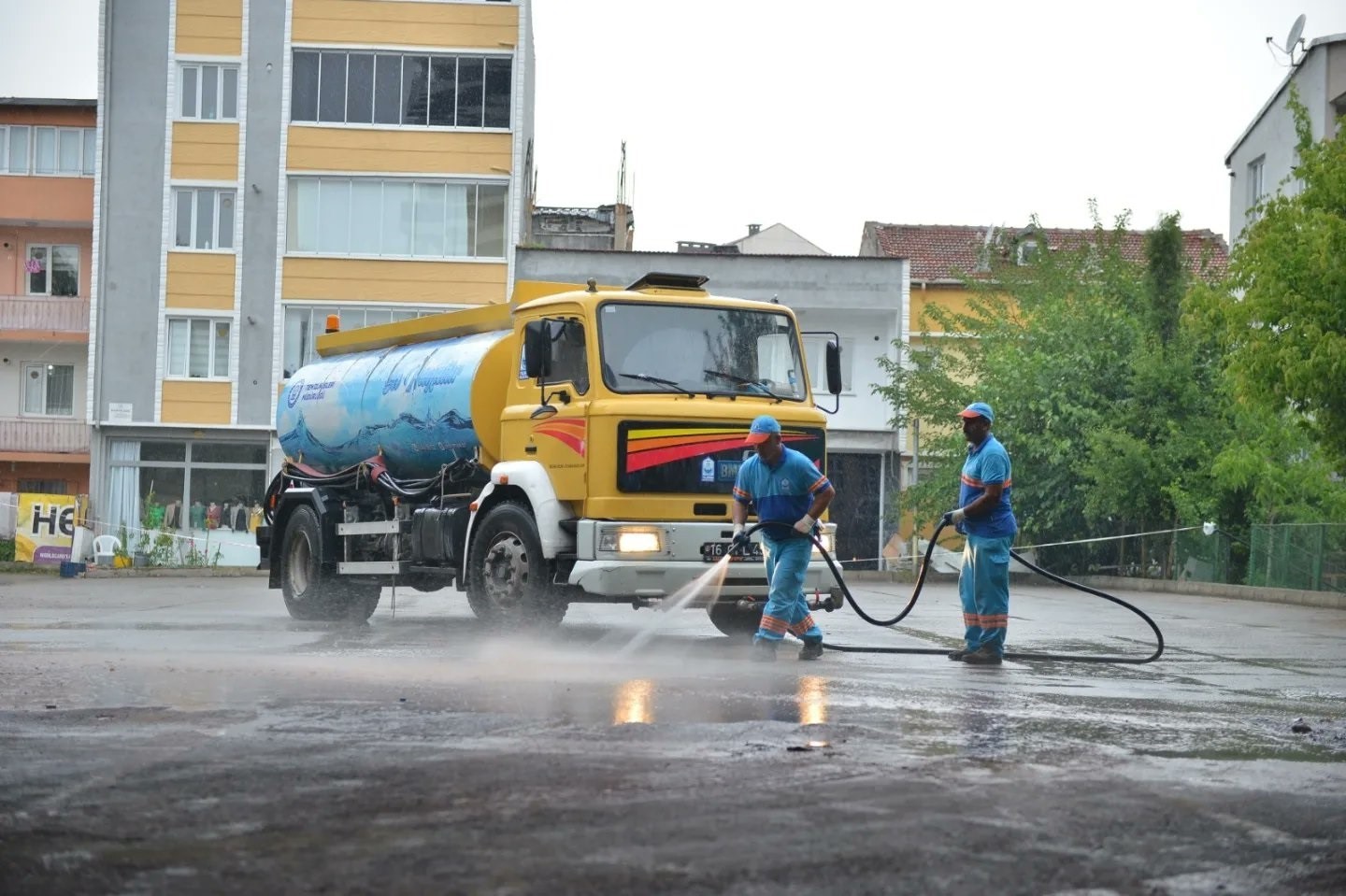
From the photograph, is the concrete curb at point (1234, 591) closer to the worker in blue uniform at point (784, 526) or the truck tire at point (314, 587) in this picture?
the truck tire at point (314, 587)

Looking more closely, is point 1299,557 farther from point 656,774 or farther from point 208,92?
point 208,92

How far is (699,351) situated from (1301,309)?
513 inches

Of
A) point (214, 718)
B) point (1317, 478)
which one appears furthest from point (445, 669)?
point (1317, 478)

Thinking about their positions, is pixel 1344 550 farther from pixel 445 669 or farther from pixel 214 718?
pixel 214 718

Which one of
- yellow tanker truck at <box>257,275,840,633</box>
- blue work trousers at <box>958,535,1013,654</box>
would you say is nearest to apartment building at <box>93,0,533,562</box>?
yellow tanker truck at <box>257,275,840,633</box>

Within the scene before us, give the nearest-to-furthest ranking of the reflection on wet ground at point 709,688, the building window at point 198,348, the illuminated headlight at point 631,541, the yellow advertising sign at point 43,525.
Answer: the reflection on wet ground at point 709,688
the illuminated headlight at point 631,541
the yellow advertising sign at point 43,525
the building window at point 198,348

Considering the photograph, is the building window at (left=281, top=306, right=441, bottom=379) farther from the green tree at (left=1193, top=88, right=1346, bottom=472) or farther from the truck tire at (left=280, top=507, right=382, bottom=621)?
the truck tire at (left=280, top=507, right=382, bottom=621)

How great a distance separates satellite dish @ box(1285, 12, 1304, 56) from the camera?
132 feet

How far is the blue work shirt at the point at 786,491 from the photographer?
1288cm

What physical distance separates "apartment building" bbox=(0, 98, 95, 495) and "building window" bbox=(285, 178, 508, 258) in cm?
643

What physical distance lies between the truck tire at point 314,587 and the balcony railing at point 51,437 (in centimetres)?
2983

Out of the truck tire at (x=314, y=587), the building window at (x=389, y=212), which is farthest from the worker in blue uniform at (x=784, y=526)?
the building window at (x=389, y=212)

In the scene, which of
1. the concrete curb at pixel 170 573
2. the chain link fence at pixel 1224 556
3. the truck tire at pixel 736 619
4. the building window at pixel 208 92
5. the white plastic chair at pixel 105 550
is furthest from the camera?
the building window at pixel 208 92

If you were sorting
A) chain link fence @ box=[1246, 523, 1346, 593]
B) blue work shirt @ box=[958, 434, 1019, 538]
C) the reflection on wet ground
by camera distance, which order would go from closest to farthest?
1. the reflection on wet ground
2. blue work shirt @ box=[958, 434, 1019, 538]
3. chain link fence @ box=[1246, 523, 1346, 593]
